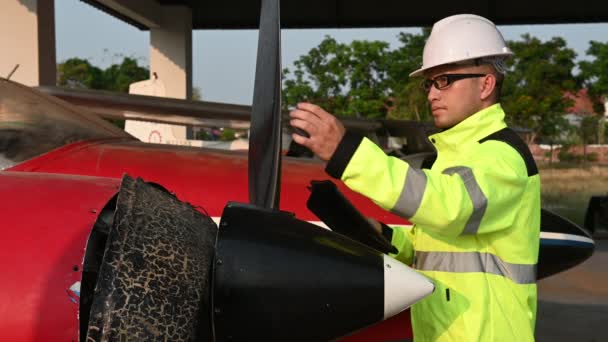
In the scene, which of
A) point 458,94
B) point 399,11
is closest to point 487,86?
point 458,94

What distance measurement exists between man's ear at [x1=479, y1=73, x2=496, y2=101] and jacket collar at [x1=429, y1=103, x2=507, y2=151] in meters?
0.04

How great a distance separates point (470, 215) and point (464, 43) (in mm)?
577

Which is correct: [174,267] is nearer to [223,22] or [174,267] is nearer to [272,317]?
[272,317]

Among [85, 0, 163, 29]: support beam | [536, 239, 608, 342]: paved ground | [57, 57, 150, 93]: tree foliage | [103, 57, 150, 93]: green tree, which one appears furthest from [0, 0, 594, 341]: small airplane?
[103, 57, 150, 93]: green tree

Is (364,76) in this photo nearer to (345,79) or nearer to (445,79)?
(345,79)

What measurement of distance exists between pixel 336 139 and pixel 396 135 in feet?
35.0

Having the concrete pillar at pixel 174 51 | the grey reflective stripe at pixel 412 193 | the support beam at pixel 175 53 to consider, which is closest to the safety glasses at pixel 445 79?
the grey reflective stripe at pixel 412 193

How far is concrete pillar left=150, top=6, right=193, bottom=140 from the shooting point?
2131cm

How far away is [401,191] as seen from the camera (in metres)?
1.65

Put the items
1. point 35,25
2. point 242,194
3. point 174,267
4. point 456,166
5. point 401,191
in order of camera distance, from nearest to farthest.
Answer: point 174,267 < point 401,191 < point 456,166 < point 242,194 < point 35,25

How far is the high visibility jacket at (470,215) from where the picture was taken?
5.42 feet

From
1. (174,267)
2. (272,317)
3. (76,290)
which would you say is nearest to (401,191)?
(272,317)

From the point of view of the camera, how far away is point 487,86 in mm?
1979

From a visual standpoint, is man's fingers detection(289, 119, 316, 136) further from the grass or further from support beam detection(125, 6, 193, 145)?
support beam detection(125, 6, 193, 145)
